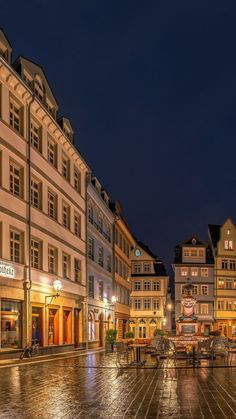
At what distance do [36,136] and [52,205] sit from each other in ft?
15.9

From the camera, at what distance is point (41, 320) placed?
32.8 m

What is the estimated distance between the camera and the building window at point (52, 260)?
35625 mm

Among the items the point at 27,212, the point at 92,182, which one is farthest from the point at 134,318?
the point at 27,212

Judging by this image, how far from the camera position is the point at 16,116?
30891 millimetres

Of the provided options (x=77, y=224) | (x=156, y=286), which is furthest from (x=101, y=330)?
(x=156, y=286)

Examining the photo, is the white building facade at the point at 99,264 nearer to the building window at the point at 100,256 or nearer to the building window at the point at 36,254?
the building window at the point at 100,256

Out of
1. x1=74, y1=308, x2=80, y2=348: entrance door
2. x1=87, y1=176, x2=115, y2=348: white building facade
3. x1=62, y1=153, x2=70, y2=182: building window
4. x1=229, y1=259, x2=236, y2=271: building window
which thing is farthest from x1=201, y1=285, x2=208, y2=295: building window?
x1=62, y1=153, x2=70, y2=182: building window

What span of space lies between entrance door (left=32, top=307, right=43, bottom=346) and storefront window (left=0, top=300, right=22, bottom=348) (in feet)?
6.74

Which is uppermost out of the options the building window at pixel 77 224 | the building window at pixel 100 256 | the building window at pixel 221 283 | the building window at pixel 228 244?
the building window at pixel 228 244

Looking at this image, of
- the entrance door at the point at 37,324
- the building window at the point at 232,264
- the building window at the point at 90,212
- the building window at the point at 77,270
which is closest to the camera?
the entrance door at the point at 37,324

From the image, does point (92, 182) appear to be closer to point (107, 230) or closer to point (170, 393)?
point (107, 230)

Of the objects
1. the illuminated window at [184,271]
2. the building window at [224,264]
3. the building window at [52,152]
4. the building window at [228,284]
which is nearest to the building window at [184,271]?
the illuminated window at [184,271]

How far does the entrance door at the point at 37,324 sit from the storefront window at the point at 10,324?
2.06m

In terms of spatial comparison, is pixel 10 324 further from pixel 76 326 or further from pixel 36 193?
pixel 76 326
